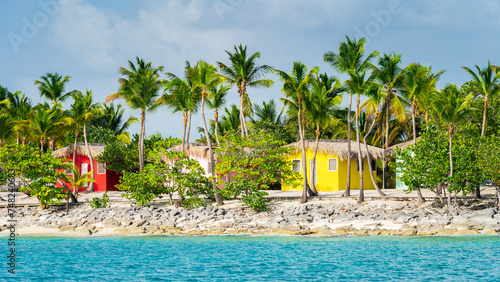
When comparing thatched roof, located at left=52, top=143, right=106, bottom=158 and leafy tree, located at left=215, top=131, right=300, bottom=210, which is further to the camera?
thatched roof, located at left=52, top=143, right=106, bottom=158

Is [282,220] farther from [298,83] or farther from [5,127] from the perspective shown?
[5,127]

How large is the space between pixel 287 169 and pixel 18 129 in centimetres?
1999

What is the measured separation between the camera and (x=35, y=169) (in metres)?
26.9

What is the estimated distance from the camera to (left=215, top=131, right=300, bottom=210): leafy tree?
2612 cm

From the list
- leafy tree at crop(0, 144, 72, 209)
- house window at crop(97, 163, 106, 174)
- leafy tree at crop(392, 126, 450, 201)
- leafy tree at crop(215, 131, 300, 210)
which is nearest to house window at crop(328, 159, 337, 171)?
leafy tree at crop(215, 131, 300, 210)

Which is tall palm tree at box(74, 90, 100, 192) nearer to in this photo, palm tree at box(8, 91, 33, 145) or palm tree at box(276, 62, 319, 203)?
palm tree at box(8, 91, 33, 145)

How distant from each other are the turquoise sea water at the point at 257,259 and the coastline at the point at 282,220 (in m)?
1.04

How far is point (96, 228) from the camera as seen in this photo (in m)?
23.6

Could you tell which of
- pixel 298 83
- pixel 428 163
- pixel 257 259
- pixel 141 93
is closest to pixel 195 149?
pixel 141 93

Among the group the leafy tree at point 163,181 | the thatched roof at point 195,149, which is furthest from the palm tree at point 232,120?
the leafy tree at point 163,181

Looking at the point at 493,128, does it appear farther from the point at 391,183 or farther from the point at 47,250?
the point at 47,250

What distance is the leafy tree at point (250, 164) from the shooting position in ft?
85.7

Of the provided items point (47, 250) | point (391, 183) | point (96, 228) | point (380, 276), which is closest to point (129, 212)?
point (96, 228)

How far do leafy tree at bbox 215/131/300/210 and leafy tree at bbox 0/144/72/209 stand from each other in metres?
7.85
